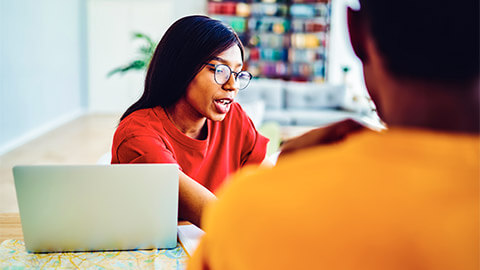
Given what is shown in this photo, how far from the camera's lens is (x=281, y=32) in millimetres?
9117

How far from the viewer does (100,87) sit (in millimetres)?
9375

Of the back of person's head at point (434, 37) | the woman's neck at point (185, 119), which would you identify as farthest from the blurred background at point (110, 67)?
the back of person's head at point (434, 37)

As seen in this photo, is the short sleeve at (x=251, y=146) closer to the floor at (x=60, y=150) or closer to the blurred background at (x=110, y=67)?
the blurred background at (x=110, y=67)

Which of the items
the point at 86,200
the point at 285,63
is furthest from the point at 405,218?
the point at 285,63

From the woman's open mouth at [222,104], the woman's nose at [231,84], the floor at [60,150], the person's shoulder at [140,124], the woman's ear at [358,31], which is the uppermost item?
the woman's ear at [358,31]

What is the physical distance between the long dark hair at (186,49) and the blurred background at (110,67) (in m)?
2.56

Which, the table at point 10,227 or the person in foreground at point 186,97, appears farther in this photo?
the person in foreground at point 186,97

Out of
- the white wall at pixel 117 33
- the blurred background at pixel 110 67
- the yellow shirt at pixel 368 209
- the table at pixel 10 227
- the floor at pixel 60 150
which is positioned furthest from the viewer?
the white wall at pixel 117 33

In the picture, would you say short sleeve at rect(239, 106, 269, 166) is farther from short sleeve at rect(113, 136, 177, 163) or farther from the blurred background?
the blurred background

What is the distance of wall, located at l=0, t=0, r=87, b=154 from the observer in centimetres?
530

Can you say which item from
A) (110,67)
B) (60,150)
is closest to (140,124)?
(60,150)

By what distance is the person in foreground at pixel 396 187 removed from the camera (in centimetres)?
38

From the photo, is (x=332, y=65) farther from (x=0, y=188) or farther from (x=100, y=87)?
(x=0, y=188)

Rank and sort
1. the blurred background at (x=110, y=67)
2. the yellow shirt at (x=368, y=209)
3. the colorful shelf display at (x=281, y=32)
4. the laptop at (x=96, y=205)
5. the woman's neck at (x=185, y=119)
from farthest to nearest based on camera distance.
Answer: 1. the colorful shelf display at (x=281, y=32)
2. the blurred background at (x=110, y=67)
3. the woman's neck at (x=185, y=119)
4. the laptop at (x=96, y=205)
5. the yellow shirt at (x=368, y=209)
